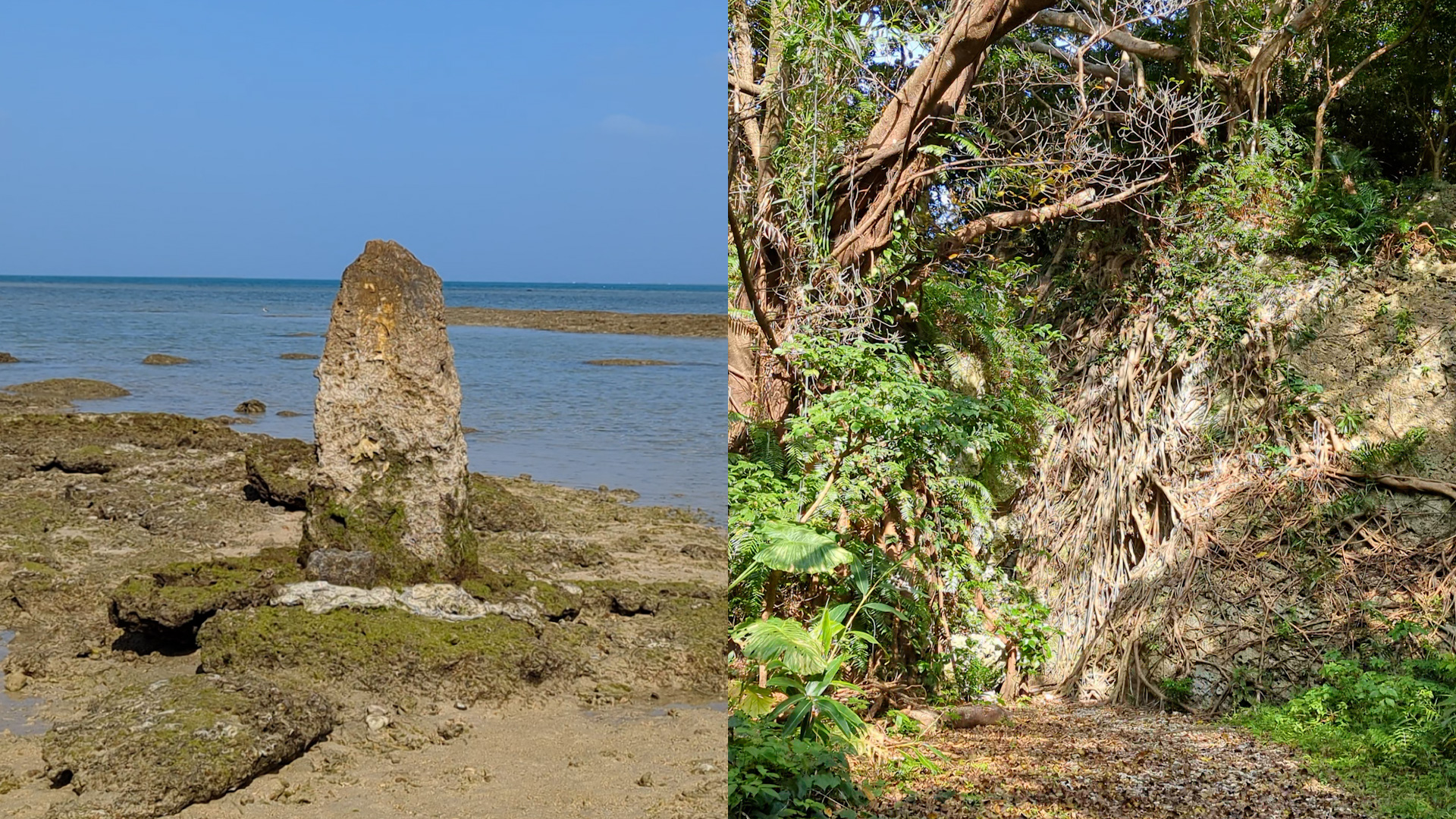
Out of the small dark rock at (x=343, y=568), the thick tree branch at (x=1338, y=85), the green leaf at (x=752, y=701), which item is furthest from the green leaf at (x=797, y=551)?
the thick tree branch at (x=1338, y=85)

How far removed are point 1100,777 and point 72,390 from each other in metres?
13.6

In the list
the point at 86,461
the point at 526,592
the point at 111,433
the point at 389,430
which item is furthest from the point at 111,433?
the point at 526,592

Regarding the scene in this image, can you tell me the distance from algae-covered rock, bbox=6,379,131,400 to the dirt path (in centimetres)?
1249

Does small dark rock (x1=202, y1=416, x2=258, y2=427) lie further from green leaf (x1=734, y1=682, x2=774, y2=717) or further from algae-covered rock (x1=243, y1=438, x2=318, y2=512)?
green leaf (x1=734, y1=682, x2=774, y2=717)

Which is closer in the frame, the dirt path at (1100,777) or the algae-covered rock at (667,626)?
the dirt path at (1100,777)

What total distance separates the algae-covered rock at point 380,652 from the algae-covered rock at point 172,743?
435 mm

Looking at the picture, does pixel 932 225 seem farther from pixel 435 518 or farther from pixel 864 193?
pixel 435 518

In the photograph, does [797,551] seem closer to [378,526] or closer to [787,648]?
[787,648]

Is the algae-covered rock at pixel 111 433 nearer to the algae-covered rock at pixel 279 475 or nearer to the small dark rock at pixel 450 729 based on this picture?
the algae-covered rock at pixel 279 475

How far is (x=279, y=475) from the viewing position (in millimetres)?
7031

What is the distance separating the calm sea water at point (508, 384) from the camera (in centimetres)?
925

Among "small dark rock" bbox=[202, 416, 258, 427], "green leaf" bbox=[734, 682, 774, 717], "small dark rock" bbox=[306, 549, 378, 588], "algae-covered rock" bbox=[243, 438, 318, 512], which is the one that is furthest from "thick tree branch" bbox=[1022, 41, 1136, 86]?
"small dark rock" bbox=[202, 416, 258, 427]

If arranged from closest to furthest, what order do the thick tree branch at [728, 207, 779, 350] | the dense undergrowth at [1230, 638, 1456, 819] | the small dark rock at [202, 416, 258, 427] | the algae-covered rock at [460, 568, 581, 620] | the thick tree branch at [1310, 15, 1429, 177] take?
the dense undergrowth at [1230, 638, 1456, 819]
the thick tree branch at [728, 207, 779, 350]
the algae-covered rock at [460, 568, 581, 620]
the thick tree branch at [1310, 15, 1429, 177]
the small dark rock at [202, 416, 258, 427]

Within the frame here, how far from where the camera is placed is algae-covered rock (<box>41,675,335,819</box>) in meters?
2.76
